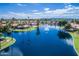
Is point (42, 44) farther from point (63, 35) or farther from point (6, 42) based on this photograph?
point (6, 42)

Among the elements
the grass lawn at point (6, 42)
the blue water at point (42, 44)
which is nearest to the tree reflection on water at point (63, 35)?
the blue water at point (42, 44)

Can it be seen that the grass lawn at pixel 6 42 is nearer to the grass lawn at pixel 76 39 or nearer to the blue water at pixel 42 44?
the blue water at pixel 42 44

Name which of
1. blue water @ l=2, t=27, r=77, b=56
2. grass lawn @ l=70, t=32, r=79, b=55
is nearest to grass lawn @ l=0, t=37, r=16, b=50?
blue water @ l=2, t=27, r=77, b=56

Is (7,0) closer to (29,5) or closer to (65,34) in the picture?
(29,5)

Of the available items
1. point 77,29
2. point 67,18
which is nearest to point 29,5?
point 67,18

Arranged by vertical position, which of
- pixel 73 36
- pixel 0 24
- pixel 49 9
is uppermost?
pixel 49 9
